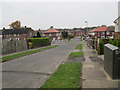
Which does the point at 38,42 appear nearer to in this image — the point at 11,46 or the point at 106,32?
the point at 11,46

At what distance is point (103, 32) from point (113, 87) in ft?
212

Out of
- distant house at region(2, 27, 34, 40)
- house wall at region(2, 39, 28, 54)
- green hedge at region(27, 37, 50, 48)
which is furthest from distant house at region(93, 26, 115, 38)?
house wall at region(2, 39, 28, 54)

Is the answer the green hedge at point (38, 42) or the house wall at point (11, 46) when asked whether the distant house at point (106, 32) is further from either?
the house wall at point (11, 46)

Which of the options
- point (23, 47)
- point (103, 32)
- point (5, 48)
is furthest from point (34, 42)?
point (103, 32)

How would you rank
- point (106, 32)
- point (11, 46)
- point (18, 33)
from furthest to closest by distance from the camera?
point (106, 32)
point (18, 33)
point (11, 46)

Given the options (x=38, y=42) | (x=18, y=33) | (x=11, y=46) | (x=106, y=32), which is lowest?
(x=11, y=46)

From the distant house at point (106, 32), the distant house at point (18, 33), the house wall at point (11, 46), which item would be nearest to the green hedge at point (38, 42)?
the house wall at point (11, 46)

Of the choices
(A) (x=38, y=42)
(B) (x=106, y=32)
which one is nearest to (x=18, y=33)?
(A) (x=38, y=42)

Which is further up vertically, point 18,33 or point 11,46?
point 18,33

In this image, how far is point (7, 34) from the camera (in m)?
65.6

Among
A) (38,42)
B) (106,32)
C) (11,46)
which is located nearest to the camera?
(11,46)

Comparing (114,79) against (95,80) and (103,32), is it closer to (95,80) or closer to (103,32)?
(95,80)

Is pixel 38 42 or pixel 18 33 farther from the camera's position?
pixel 18 33

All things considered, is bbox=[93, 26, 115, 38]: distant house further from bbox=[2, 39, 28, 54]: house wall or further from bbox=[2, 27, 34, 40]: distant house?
bbox=[2, 39, 28, 54]: house wall
